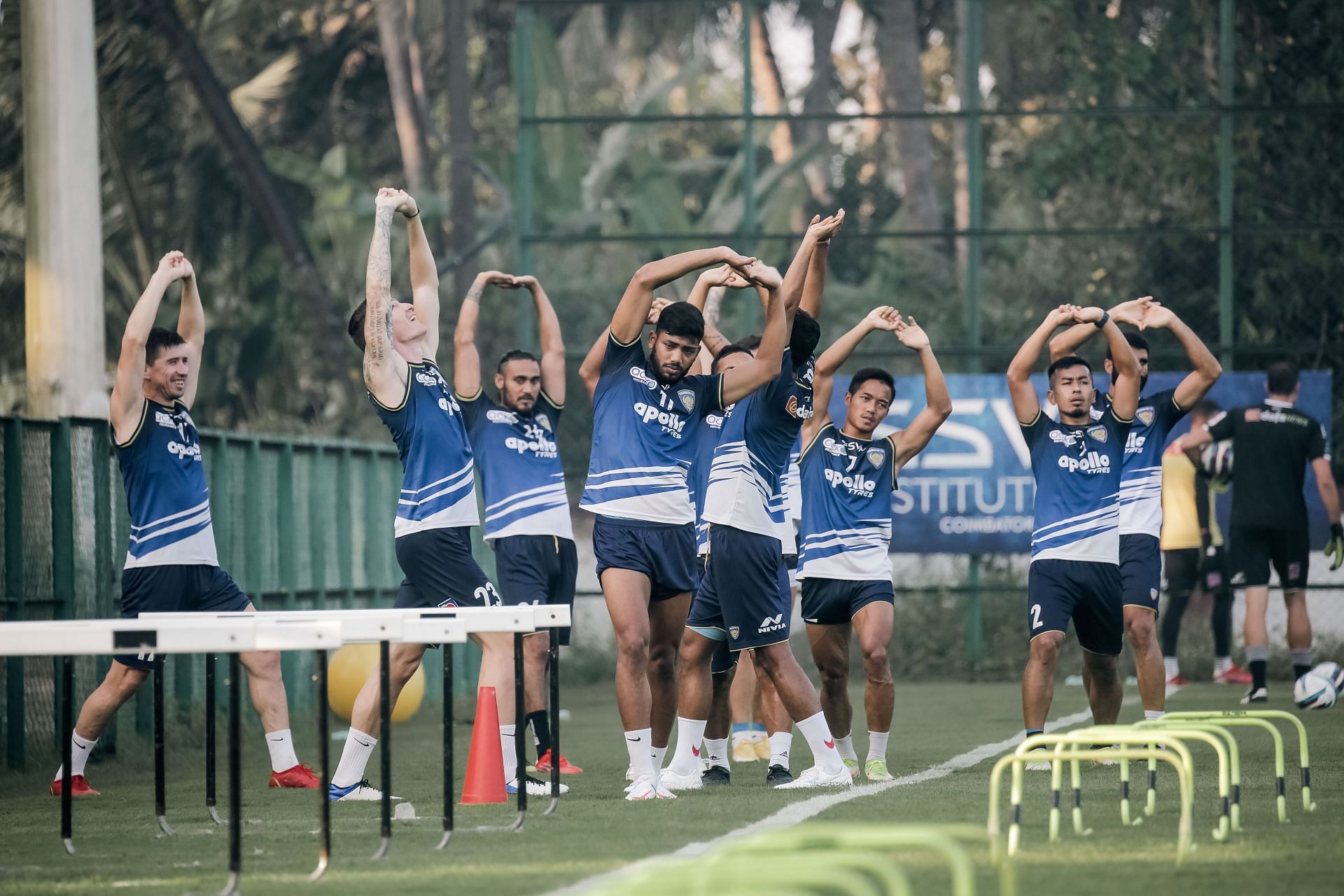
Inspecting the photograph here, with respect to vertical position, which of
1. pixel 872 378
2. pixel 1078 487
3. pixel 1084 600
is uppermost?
pixel 872 378

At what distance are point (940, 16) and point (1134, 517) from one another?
22045mm

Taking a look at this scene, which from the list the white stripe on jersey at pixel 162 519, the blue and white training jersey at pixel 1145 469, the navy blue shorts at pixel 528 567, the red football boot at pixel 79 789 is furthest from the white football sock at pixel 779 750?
the red football boot at pixel 79 789

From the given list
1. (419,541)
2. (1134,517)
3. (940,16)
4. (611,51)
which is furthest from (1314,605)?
(611,51)

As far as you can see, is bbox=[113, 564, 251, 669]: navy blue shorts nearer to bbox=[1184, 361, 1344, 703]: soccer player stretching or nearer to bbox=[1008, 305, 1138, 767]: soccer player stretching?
bbox=[1008, 305, 1138, 767]: soccer player stretching

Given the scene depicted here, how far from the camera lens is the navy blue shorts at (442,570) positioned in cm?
917

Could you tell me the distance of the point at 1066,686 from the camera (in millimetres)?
17922

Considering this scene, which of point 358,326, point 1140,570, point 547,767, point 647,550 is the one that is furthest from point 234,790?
point 1140,570

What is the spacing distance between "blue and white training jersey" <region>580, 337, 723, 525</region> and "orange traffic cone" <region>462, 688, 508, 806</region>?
105cm

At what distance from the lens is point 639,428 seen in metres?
9.05

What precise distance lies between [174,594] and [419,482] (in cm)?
158

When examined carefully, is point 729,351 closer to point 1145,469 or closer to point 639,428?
point 639,428

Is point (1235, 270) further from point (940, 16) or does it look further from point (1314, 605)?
point (940, 16)

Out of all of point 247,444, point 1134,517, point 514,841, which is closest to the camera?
point 514,841

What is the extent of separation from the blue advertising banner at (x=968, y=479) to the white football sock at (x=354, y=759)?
992 cm
